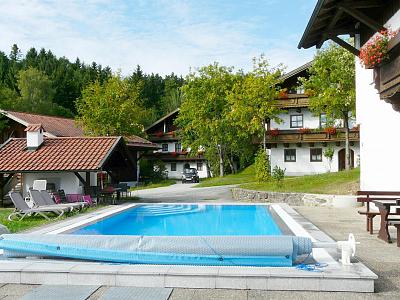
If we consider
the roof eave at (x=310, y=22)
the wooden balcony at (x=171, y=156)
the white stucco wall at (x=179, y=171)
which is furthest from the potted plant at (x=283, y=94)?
the roof eave at (x=310, y=22)

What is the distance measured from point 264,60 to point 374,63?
24.7 meters

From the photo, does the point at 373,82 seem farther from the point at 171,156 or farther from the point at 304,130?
the point at 171,156

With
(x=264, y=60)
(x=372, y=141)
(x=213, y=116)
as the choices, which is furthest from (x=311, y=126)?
(x=372, y=141)

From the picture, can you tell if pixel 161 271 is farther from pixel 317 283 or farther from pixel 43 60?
pixel 43 60

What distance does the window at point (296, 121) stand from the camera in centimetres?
3728

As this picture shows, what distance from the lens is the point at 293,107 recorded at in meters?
36.5

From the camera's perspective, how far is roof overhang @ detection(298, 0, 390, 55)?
11930 mm

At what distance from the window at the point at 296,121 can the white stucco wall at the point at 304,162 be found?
161cm

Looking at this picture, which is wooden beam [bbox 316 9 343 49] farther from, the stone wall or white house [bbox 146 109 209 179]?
white house [bbox 146 109 209 179]

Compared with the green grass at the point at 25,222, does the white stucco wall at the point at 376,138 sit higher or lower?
higher

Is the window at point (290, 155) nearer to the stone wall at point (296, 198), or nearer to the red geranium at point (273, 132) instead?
the red geranium at point (273, 132)

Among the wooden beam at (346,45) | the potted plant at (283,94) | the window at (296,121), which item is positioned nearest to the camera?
the wooden beam at (346,45)

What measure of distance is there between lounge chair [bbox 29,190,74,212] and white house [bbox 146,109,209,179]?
1311 inches

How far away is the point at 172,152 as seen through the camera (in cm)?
5078
